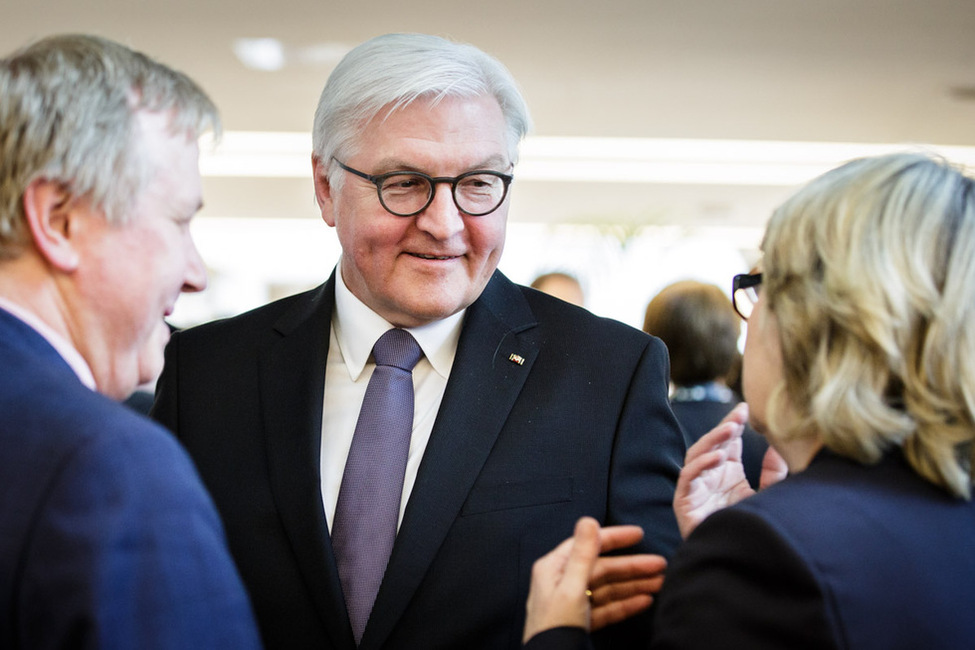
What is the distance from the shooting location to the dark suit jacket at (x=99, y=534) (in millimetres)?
794

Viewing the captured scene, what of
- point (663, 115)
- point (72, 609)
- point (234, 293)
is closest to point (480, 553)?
point (72, 609)

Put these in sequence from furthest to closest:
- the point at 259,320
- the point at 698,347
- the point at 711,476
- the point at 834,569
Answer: the point at 698,347, the point at 259,320, the point at 711,476, the point at 834,569

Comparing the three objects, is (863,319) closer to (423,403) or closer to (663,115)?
(423,403)

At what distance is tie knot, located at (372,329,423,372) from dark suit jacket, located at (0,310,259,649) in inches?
30.3

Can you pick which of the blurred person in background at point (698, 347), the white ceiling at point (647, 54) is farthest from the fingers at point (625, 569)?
the white ceiling at point (647, 54)

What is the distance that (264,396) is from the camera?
166 centimetres

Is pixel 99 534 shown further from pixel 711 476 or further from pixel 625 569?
pixel 711 476

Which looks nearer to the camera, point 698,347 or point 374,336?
point 374,336

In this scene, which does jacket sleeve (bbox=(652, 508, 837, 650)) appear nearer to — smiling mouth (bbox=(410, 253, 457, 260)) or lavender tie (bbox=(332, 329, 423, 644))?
lavender tie (bbox=(332, 329, 423, 644))

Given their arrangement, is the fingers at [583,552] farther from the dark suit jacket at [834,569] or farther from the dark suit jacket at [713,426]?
the dark suit jacket at [713,426]

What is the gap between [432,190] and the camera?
5.36 feet

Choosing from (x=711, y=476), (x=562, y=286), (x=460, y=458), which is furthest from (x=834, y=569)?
(x=562, y=286)

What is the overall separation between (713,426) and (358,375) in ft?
A: 4.76

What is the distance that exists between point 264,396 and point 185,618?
0.84 meters
